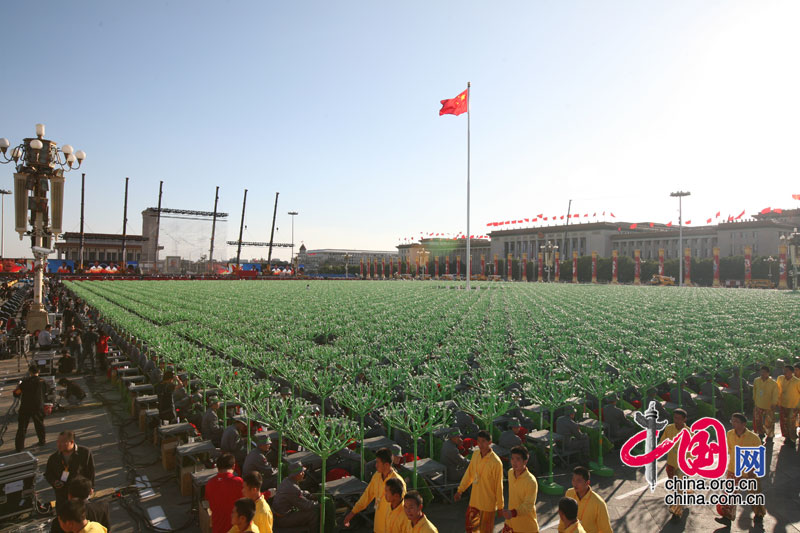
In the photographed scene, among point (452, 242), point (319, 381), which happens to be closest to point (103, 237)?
point (452, 242)

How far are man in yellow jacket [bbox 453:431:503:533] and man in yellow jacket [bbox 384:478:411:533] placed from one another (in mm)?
1107

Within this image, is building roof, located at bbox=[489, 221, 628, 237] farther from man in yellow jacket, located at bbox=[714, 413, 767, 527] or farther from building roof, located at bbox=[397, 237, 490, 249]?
man in yellow jacket, located at bbox=[714, 413, 767, 527]

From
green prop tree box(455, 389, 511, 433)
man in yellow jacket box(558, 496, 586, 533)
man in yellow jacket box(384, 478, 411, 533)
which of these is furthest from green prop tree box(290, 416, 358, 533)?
man in yellow jacket box(558, 496, 586, 533)

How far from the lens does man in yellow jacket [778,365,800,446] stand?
10156mm

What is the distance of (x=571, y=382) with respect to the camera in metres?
11.5

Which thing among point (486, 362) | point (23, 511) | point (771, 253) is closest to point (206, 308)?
point (486, 362)

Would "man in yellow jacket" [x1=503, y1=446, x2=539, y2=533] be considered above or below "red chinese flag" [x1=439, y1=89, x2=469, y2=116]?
below

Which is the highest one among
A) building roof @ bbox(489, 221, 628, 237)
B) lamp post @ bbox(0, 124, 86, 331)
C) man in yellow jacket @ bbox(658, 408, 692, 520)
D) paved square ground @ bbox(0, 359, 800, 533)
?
building roof @ bbox(489, 221, 628, 237)

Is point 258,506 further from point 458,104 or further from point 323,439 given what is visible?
point 458,104

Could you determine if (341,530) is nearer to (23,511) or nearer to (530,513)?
(530,513)

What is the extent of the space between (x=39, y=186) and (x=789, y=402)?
25.5 metres

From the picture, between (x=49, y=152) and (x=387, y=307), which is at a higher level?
(x=49, y=152)

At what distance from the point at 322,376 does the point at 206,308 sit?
22.9 metres

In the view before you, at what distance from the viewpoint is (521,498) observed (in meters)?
5.52
